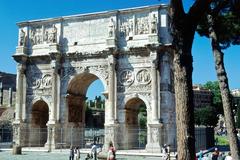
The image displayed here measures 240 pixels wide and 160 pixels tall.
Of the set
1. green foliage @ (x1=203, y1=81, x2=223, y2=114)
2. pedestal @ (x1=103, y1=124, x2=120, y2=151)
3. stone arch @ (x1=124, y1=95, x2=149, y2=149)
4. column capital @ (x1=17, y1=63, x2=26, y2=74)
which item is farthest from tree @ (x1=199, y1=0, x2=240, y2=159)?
green foliage @ (x1=203, y1=81, x2=223, y2=114)

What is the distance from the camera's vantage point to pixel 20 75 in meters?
28.0

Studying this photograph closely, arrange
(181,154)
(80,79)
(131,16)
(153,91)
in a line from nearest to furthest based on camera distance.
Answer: (181,154) → (153,91) → (131,16) → (80,79)

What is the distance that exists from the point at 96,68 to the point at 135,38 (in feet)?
10.6

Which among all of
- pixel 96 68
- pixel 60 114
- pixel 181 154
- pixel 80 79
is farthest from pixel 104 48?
pixel 181 154

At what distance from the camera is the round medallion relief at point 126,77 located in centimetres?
2522

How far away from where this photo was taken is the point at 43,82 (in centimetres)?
2770

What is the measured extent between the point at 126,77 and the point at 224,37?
1087 cm

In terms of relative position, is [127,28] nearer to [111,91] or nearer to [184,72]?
[111,91]

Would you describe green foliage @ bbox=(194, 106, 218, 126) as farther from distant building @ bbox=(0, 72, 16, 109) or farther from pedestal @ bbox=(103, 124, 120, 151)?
pedestal @ bbox=(103, 124, 120, 151)

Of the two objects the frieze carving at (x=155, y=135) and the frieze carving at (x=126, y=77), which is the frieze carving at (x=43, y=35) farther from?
the frieze carving at (x=155, y=135)

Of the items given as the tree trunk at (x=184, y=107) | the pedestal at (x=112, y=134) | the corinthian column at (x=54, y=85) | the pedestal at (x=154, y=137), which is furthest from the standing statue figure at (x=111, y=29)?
the tree trunk at (x=184, y=107)

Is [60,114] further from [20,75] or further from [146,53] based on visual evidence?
[146,53]

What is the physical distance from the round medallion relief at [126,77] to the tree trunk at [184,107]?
1826 cm

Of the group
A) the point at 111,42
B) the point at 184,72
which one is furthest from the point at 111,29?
the point at 184,72
